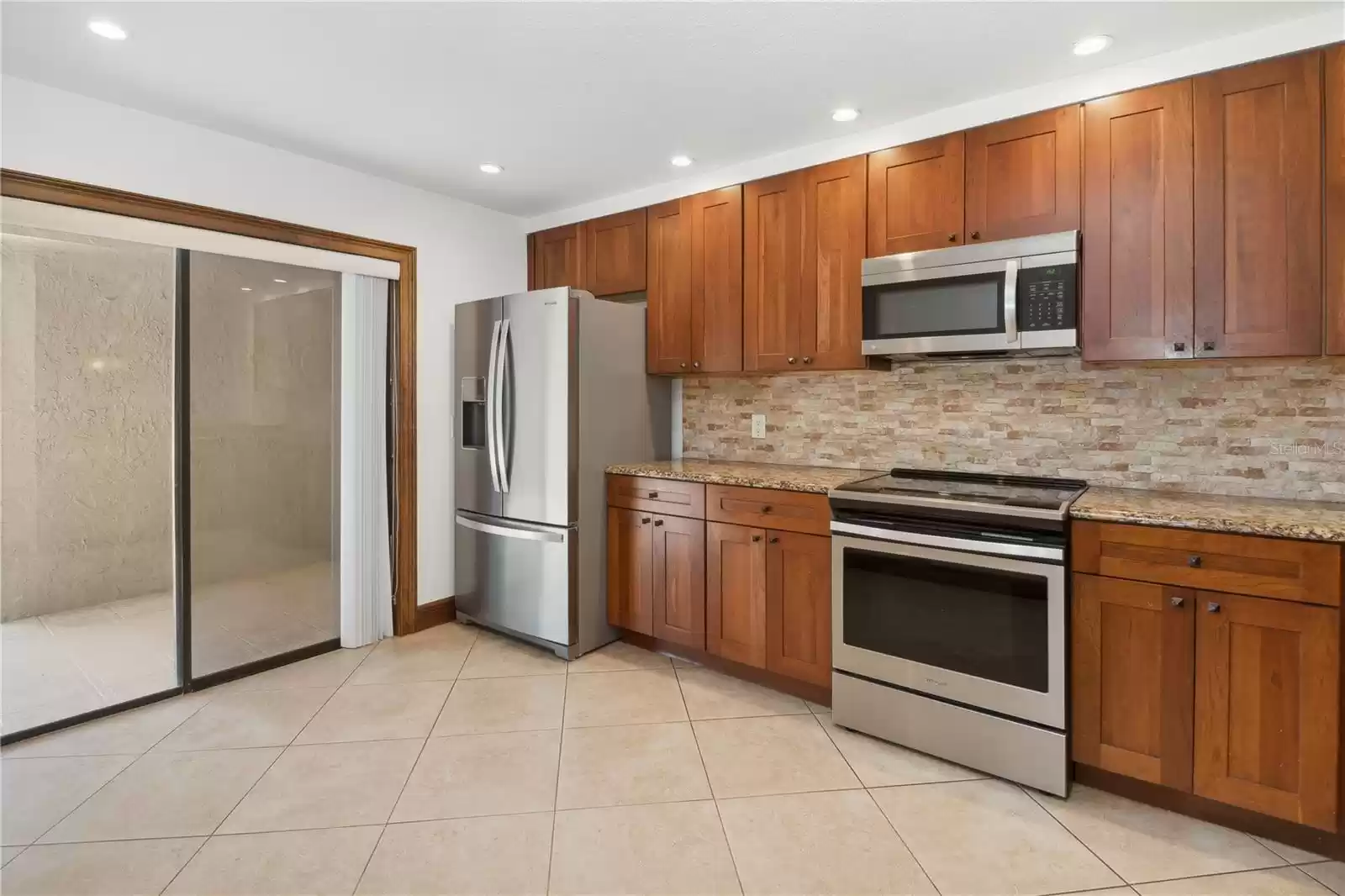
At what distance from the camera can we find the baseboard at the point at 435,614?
12.5ft

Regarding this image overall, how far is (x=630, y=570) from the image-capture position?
3453mm

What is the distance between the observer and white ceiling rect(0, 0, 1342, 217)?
2.06 metres

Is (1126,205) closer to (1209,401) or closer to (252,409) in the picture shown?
(1209,401)

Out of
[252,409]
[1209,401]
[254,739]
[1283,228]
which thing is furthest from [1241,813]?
[252,409]

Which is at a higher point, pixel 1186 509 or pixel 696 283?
pixel 696 283

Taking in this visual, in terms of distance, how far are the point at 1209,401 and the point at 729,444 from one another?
212 cm

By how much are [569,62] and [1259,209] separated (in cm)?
233

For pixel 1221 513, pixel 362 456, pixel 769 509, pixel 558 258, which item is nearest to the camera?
pixel 1221 513

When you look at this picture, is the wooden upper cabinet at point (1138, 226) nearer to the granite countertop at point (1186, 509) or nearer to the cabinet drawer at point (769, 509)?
the granite countertop at point (1186, 509)

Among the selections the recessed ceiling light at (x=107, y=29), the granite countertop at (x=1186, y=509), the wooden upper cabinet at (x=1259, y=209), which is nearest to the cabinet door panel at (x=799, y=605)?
the granite countertop at (x=1186, y=509)

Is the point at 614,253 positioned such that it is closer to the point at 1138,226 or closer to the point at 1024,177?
the point at 1024,177

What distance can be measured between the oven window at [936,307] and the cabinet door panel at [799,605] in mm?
938

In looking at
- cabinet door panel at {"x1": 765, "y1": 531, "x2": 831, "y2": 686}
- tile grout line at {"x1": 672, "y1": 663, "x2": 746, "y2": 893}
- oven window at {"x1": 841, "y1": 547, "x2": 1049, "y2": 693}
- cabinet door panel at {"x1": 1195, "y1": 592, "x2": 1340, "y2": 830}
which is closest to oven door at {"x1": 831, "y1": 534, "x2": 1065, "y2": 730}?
oven window at {"x1": 841, "y1": 547, "x2": 1049, "y2": 693}

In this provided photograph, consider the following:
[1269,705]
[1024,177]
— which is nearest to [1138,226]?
[1024,177]
